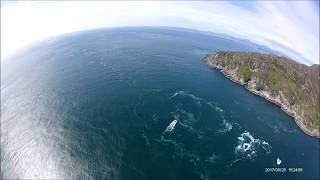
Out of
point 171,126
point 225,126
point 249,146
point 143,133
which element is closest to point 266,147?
point 249,146

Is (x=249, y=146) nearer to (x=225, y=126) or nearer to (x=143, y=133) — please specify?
(x=225, y=126)

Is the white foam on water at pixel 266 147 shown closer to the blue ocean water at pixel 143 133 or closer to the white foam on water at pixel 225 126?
the blue ocean water at pixel 143 133

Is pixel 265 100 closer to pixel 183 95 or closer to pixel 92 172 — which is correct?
pixel 183 95

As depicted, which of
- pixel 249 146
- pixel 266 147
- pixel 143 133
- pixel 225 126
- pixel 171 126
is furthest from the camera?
pixel 225 126

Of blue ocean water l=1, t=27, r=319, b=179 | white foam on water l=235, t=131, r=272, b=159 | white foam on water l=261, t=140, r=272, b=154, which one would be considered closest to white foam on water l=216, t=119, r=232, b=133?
blue ocean water l=1, t=27, r=319, b=179

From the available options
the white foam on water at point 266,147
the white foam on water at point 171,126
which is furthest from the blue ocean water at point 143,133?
the white foam on water at point 266,147

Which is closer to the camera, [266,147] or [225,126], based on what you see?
[266,147]

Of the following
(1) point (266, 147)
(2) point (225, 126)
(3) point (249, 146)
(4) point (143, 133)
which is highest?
(4) point (143, 133)

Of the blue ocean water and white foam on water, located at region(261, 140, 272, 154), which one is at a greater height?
the blue ocean water

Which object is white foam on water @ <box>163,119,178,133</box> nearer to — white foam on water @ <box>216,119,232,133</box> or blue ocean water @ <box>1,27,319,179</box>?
blue ocean water @ <box>1,27,319,179</box>
